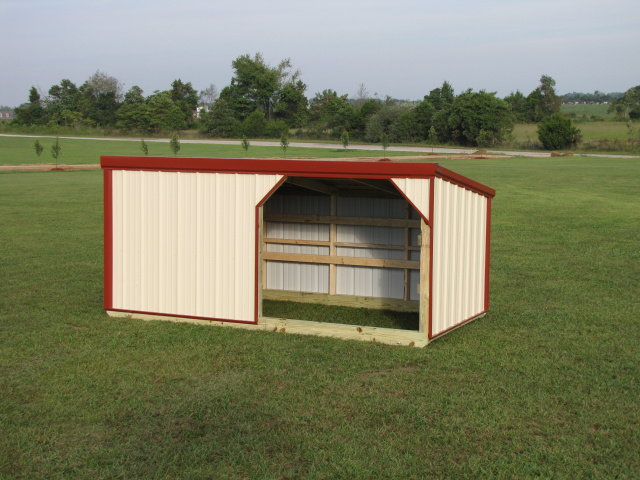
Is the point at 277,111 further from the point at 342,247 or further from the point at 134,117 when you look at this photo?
the point at 342,247

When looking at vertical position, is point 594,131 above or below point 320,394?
above

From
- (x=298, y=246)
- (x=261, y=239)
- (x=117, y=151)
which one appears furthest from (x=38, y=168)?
(x=261, y=239)

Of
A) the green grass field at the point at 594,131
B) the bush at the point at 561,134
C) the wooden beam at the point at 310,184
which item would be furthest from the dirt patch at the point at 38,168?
the green grass field at the point at 594,131

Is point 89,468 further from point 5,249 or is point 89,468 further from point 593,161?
point 593,161

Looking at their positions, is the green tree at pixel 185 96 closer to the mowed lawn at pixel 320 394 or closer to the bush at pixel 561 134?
the bush at pixel 561 134

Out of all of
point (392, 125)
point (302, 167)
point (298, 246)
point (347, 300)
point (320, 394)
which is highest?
point (392, 125)

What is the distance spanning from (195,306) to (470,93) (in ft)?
211

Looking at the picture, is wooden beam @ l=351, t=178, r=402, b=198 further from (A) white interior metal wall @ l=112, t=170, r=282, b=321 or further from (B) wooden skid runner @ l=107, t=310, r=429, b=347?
(B) wooden skid runner @ l=107, t=310, r=429, b=347

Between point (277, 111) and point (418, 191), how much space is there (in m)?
85.6

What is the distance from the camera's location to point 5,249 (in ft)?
54.9

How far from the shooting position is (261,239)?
998cm

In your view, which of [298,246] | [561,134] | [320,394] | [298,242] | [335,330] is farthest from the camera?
[561,134]

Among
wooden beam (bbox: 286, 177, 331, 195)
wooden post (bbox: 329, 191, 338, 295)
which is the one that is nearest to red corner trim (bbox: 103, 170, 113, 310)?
wooden beam (bbox: 286, 177, 331, 195)

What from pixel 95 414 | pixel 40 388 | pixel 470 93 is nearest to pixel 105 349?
pixel 40 388
